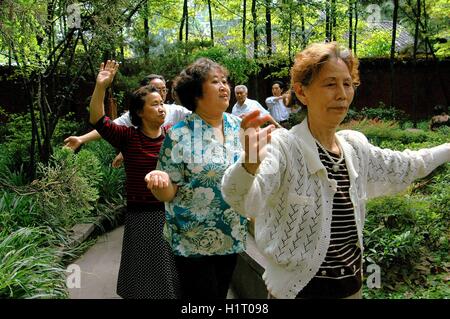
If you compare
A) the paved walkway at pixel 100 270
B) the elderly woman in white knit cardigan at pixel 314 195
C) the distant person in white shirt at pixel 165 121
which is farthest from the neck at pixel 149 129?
the elderly woman in white knit cardigan at pixel 314 195

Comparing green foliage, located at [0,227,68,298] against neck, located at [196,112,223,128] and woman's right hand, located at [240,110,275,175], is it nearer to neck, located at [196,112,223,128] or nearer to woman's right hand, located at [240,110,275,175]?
neck, located at [196,112,223,128]

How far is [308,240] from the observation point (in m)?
1.83

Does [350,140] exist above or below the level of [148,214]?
above

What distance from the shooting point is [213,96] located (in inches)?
109

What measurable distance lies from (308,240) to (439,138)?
732 centimetres

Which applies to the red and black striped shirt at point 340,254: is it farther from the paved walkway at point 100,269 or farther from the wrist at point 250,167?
the paved walkway at point 100,269

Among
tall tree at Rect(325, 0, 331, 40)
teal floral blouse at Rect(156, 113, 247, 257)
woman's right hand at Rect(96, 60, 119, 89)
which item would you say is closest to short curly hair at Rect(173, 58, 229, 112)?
teal floral blouse at Rect(156, 113, 247, 257)

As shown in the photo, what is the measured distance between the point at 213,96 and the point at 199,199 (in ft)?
1.87

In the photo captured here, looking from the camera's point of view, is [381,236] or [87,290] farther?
[87,290]

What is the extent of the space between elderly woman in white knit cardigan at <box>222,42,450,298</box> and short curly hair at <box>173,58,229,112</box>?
91 centimetres

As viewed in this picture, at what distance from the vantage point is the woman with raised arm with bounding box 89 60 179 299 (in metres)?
3.35

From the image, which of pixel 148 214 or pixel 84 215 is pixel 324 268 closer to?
pixel 148 214

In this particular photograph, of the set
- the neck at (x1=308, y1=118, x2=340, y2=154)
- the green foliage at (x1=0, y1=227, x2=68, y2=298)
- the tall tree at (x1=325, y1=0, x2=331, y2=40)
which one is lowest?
the green foliage at (x1=0, y1=227, x2=68, y2=298)
